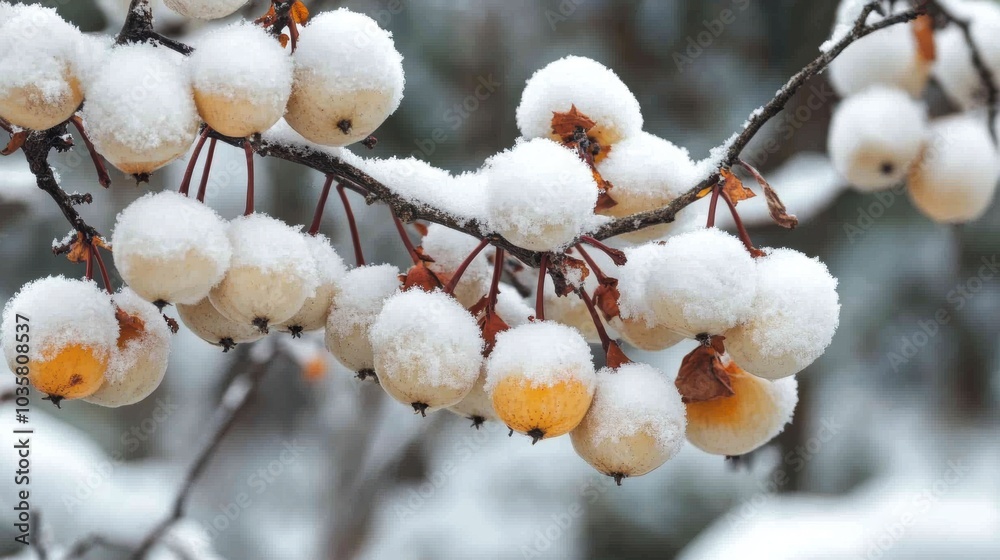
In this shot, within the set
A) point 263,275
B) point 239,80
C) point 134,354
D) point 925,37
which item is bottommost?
point 134,354

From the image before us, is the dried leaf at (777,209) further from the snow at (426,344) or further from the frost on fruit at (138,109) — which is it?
the frost on fruit at (138,109)

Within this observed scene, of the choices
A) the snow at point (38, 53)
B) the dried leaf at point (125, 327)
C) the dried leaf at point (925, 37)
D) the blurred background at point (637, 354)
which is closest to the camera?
the snow at point (38, 53)

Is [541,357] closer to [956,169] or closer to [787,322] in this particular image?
[787,322]

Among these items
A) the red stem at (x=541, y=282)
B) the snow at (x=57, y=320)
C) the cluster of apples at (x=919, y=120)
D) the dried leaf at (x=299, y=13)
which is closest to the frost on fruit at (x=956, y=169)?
the cluster of apples at (x=919, y=120)

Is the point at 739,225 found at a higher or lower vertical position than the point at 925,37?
lower

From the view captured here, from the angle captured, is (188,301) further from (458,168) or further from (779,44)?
(779,44)

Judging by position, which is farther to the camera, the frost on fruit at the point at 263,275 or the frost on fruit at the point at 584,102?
the frost on fruit at the point at 584,102

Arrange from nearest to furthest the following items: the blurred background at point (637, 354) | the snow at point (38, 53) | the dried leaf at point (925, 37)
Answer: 1. the snow at point (38, 53)
2. the dried leaf at point (925, 37)
3. the blurred background at point (637, 354)

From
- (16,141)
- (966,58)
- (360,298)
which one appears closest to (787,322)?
(360,298)
